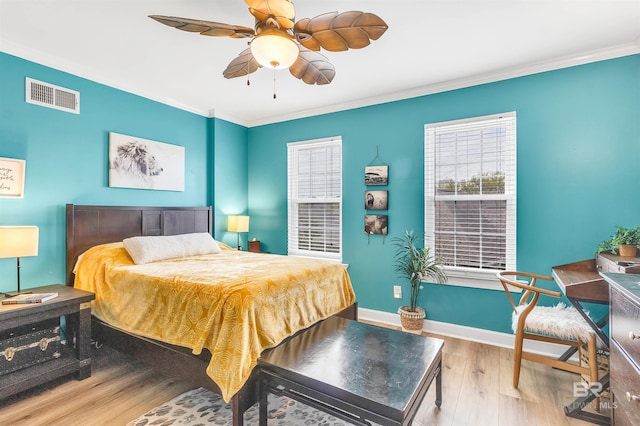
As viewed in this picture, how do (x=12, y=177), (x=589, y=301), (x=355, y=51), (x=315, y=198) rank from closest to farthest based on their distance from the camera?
(x=589, y=301), (x=12, y=177), (x=355, y=51), (x=315, y=198)

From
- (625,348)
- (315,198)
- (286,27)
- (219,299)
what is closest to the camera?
(625,348)

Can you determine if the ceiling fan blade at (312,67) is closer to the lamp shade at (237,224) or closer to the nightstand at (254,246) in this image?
the lamp shade at (237,224)

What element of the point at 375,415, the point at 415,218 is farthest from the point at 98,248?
the point at 415,218

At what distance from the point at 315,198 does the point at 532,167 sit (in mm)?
2394

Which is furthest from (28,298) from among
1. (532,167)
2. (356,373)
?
(532,167)

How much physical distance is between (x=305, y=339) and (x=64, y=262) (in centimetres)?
239

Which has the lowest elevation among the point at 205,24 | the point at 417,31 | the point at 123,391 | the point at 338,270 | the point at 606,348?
the point at 123,391

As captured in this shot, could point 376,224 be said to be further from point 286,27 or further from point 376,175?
point 286,27

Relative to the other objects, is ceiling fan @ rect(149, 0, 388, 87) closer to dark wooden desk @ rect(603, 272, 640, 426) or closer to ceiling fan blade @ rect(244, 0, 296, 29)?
ceiling fan blade @ rect(244, 0, 296, 29)

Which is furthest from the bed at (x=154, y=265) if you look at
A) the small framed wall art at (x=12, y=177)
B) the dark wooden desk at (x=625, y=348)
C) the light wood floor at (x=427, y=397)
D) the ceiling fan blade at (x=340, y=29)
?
the dark wooden desk at (x=625, y=348)

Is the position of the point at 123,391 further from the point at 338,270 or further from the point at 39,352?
the point at 338,270

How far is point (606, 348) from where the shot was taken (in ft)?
6.70

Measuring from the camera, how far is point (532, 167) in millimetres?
2885

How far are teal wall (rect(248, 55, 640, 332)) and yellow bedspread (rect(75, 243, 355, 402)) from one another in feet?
3.66
